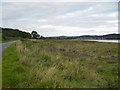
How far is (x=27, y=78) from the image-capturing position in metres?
5.89

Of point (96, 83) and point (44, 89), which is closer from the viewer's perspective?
point (44, 89)

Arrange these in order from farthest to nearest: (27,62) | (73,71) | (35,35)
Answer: (35,35) < (27,62) < (73,71)

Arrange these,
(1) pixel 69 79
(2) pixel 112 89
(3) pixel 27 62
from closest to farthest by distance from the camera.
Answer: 1. (2) pixel 112 89
2. (1) pixel 69 79
3. (3) pixel 27 62

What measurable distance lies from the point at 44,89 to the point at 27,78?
1385 millimetres

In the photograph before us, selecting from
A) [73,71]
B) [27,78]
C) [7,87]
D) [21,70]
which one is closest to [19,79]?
[27,78]

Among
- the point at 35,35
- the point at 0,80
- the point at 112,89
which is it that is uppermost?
the point at 35,35

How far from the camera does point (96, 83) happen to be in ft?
19.8

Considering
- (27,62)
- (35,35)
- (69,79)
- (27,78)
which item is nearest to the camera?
(27,78)

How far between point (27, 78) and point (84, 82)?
2.80 m

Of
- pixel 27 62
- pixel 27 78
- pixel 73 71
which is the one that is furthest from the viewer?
pixel 27 62

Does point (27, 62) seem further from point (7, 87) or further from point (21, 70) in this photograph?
point (7, 87)

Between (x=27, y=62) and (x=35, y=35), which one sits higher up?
(x=35, y=35)

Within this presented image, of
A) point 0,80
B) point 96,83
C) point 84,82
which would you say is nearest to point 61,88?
point 84,82

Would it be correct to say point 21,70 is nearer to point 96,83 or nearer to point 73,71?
point 73,71
